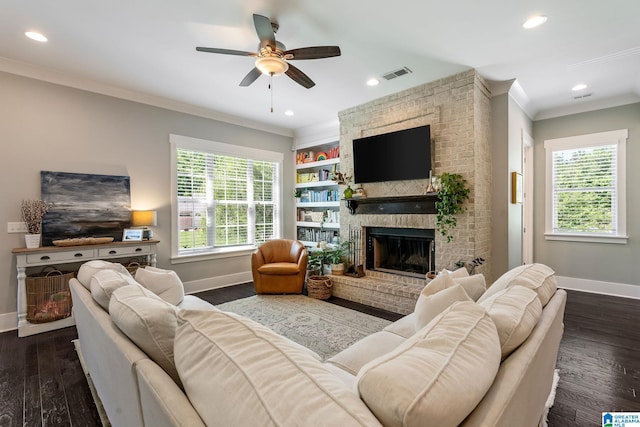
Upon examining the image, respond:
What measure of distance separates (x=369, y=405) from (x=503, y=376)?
19.4 inches

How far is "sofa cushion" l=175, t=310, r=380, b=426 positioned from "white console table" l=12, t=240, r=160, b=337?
3.33m

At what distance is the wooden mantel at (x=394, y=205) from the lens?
12.4 ft

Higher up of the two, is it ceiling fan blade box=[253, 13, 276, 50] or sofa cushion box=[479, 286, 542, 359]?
ceiling fan blade box=[253, 13, 276, 50]

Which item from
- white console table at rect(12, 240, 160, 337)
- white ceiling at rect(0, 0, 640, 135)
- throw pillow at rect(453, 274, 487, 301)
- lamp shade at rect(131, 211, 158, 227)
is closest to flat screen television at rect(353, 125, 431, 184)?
white ceiling at rect(0, 0, 640, 135)

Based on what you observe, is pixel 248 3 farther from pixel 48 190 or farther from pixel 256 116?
pixel 48 190

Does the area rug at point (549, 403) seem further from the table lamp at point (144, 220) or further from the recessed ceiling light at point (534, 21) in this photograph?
the table lamp at point (144, 220)

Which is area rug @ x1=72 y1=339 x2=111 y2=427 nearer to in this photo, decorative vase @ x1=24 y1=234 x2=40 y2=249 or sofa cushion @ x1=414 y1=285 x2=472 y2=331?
decorative vase @ x1=24 y1=234 x2=40 y2=249

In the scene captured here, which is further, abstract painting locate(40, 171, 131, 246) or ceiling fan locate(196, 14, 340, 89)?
abstract painting locate(40, 171, 131, 246)

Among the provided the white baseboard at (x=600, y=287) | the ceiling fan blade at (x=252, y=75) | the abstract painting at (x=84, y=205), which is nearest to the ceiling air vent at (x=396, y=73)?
the ceiling fan blade at (x=252, y=75)

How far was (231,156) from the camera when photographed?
16.7ft

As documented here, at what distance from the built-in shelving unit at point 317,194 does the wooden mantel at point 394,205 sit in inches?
30.4

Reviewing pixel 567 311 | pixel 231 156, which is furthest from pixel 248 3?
pixel 567 311

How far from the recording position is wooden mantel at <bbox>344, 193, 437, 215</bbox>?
3789 mm

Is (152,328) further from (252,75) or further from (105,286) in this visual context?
(252,75)
